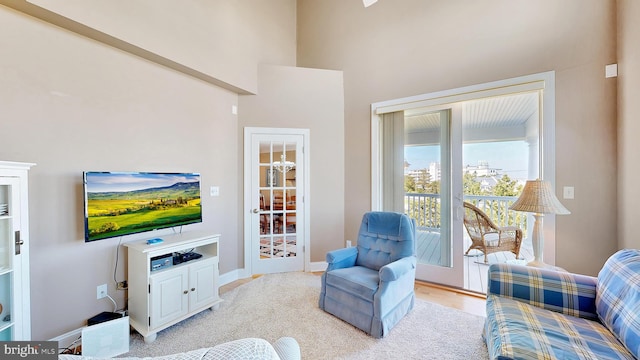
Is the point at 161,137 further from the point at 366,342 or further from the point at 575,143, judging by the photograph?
the point at 575,143

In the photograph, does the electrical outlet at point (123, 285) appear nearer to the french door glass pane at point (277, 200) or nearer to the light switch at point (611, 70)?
the french door glass pane at point (277, 200)

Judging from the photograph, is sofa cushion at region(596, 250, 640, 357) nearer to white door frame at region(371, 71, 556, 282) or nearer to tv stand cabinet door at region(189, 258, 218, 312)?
white door frame at region(371, 71, 556, 282)

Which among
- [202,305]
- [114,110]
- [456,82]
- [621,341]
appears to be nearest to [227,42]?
[114,110]

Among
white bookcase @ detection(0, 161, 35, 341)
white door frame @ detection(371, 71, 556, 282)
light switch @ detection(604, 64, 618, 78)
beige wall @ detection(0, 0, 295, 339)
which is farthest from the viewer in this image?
white door frame @ detection(371, 71, 556, 282)

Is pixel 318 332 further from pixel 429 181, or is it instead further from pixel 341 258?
pixel 429 181

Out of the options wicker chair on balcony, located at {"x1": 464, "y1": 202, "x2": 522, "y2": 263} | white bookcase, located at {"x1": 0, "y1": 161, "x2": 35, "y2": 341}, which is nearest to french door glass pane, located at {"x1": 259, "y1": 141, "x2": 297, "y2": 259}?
white bookcase, located at {"x1": 0, "y1": 161, "x2": 35, "y2": 341}

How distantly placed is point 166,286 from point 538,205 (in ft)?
10.5

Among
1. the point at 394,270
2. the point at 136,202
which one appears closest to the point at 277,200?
the point at 136,202

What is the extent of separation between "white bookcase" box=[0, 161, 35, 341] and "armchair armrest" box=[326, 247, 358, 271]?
213cm

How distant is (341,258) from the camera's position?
2.55 metres

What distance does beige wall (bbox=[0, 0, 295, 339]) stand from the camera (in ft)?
5.99

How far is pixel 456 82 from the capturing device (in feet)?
9.61

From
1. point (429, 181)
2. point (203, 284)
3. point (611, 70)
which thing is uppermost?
point (611, 70)

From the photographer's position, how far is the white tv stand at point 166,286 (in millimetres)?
2062
